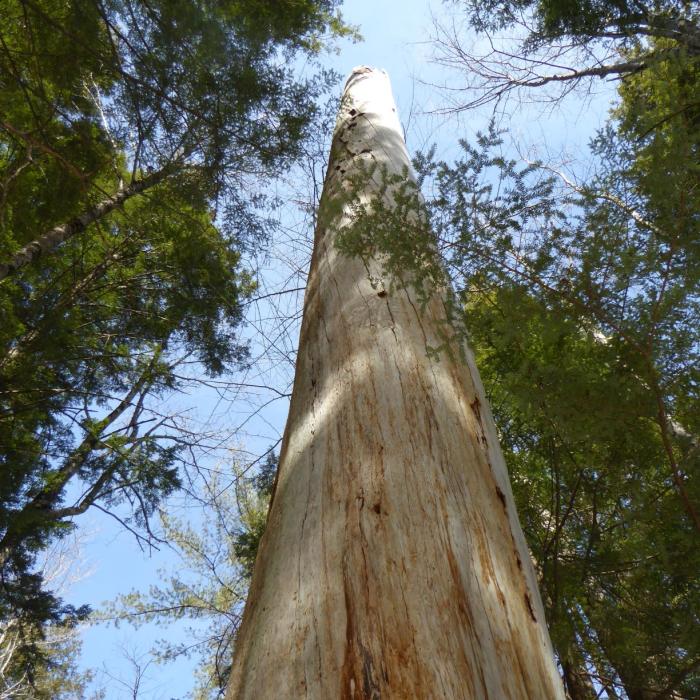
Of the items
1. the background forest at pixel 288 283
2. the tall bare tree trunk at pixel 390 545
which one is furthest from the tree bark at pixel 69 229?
the tall bare tree trunk at pixel 390 545

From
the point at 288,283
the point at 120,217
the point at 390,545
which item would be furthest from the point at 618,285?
the point at 120,217

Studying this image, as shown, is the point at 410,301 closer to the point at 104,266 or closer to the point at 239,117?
the point at 239,117

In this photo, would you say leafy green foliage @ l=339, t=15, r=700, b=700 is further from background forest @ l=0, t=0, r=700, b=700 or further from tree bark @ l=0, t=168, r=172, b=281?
tree bark @ l=0, t=168, r=172, b=281

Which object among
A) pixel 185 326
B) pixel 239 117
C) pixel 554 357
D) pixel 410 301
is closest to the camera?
pixel 410 301

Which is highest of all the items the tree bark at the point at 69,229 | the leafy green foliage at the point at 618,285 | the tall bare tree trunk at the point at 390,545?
the tree bark at the point at 69,229

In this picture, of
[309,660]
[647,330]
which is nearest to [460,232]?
[647,330]

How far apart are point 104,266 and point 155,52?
8.65 ft

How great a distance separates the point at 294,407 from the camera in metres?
2.07

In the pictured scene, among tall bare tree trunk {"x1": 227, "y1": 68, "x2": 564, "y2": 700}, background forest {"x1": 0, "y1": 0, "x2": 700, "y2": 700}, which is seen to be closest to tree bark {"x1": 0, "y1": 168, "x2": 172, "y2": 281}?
background forest {"x1": 0, "y1": 0, "x2": 700, "y2": 700}

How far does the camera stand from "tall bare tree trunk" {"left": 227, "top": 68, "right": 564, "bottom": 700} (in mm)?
1070

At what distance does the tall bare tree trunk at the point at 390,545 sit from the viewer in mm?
1070

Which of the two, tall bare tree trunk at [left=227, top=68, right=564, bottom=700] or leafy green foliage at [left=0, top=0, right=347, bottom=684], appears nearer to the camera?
tall bare tree trunk at [left=227, top=68, right=564, bottom=700]

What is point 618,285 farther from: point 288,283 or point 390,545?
point 288,283

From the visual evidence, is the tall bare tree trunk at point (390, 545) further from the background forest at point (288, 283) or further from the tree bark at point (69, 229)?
the tree bark at point (69, 229)
